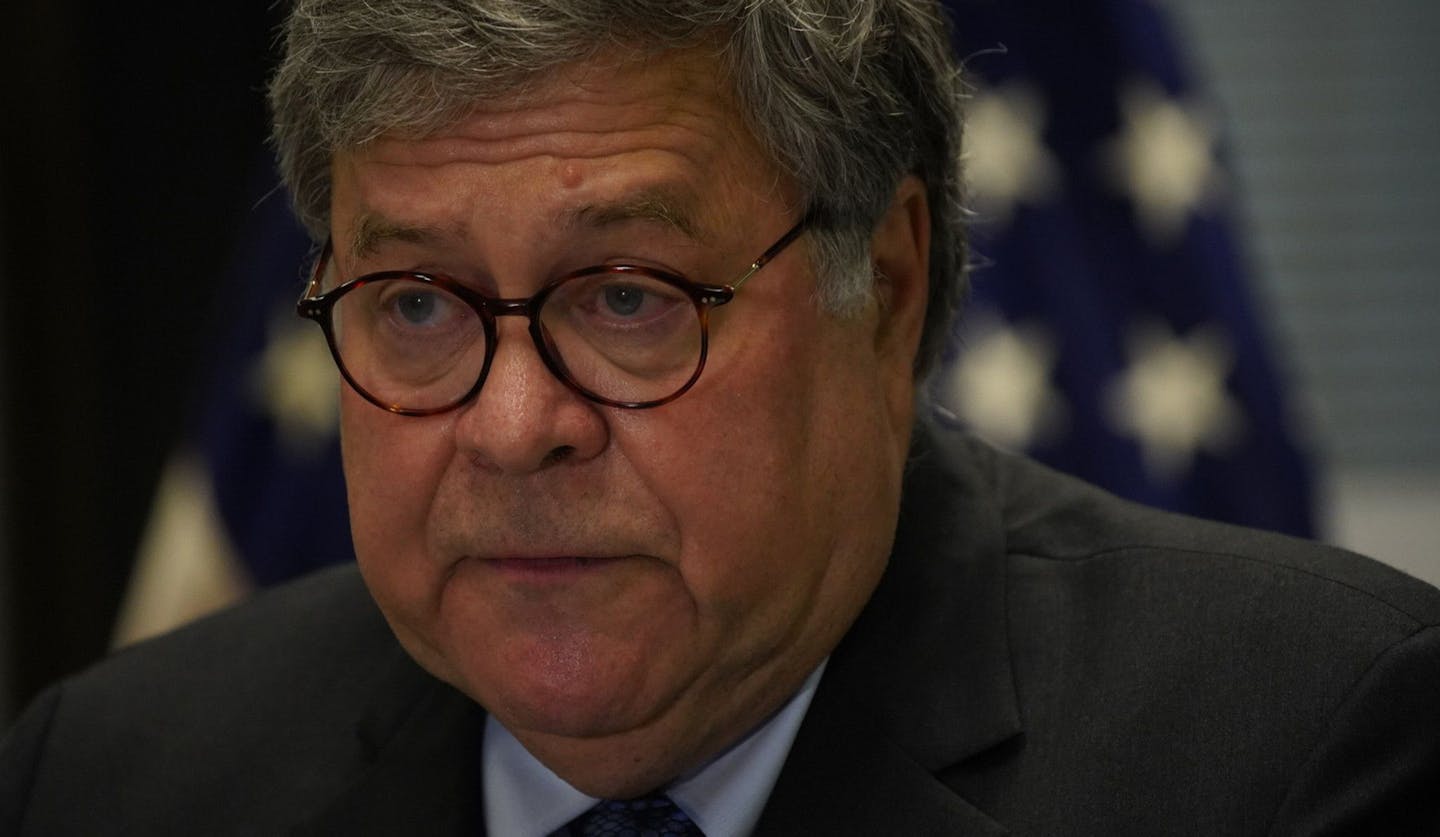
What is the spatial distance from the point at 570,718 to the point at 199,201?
8.40 feet

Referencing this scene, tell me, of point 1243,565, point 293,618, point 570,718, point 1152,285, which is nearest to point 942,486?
point 1243,565

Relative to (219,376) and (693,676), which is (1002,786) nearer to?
(693,676)

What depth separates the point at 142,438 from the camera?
154 inches

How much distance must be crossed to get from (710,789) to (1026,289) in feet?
5.05

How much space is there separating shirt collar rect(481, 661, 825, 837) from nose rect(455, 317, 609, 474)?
382mm

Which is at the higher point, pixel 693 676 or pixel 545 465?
pixel 545 465

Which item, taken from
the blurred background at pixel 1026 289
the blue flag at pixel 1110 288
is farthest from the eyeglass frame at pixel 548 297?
the blue flag at pixel 1110 288

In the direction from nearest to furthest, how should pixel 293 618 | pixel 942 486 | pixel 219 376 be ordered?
1. pixel 942 486
2. pixel 293 618
3. pixel 219 376

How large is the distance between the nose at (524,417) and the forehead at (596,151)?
117mm

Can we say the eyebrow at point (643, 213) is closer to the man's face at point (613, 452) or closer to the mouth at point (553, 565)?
the man's face at point (613, 452)

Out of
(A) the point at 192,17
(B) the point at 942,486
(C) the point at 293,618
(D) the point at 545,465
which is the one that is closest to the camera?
(D) the point at 545,465

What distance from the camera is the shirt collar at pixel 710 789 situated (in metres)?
1.74

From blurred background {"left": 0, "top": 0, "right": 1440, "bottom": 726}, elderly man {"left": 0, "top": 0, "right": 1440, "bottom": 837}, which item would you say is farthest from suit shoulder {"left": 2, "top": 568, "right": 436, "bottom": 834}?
blurred background {"left": 0, "top": 0, "right": 1440, "bottom": 726}

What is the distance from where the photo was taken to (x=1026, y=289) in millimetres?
3061
